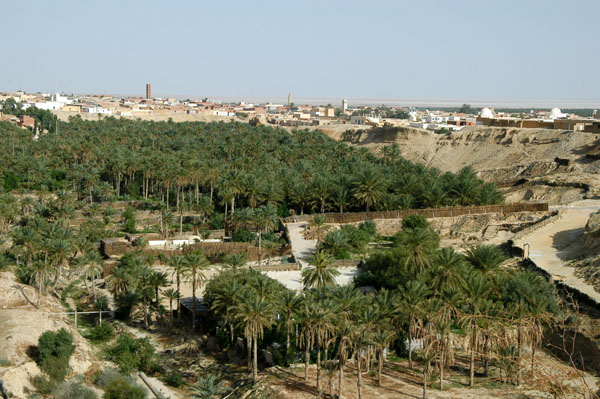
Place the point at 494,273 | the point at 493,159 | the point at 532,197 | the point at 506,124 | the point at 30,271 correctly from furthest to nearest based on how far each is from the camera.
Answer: the point at 506,124, the point at 493,159, the point at 532,197, the point at 30,271, the point at 494,273

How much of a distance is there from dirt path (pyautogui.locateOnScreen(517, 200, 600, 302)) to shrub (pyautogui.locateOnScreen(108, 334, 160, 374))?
69.9 ft

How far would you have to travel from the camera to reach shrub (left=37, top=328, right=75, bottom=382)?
84.3 feet

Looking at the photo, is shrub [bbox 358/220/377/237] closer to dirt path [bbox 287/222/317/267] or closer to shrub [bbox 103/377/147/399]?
dirt path [bbox 287/222/317/267]

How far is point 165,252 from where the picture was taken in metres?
45.6

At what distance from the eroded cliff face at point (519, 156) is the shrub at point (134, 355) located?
3986cm

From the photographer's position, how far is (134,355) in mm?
28391

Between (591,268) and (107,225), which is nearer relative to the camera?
(591,268)

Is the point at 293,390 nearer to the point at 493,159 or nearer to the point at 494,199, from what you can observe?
the point at 494,199

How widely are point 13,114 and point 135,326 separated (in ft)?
402

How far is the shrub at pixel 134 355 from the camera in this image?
2788 cm

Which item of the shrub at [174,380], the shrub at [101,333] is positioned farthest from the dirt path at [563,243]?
the shrub at [101,333]

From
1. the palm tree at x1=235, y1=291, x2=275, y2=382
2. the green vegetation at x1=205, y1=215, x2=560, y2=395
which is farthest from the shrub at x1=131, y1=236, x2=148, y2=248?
the palm tree at x1=235, y1=291, x2=275, y2=382

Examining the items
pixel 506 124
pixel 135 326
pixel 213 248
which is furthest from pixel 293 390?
pixel 506 124

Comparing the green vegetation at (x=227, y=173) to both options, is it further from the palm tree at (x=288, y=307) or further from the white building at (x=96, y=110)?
the white building at (x=96, y=110)
